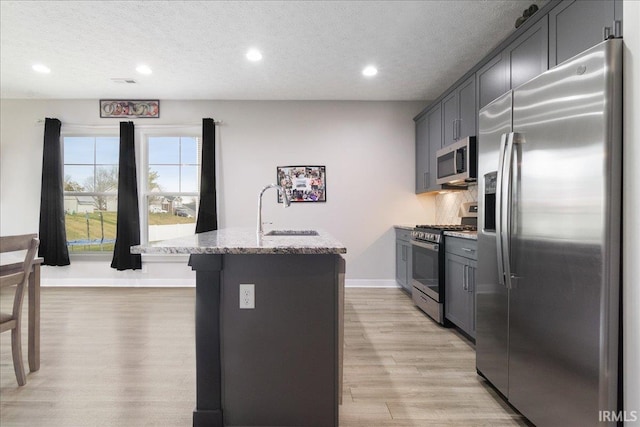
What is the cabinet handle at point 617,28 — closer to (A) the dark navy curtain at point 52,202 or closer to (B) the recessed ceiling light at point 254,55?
(B) the recessed ceiling light at point 254,55

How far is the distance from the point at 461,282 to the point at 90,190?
531 centimetres

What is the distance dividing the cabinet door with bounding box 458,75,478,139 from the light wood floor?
6.53ft

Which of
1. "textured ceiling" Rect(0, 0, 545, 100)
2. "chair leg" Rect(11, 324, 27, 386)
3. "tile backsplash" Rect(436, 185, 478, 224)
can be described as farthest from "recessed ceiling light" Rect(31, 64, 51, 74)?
"tile backsplash" Rect(436, 185, 478, 224)

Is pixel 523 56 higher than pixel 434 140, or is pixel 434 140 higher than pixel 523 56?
pixel 523 56

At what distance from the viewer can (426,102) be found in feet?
17.1

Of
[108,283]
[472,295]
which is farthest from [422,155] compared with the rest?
[108,283]

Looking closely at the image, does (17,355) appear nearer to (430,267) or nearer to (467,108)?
(430,267)

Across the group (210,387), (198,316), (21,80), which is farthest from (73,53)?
(210,387)

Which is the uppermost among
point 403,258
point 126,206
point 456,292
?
point 126,206

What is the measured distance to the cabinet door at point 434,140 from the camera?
4.25 metres

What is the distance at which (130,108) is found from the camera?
509 cm

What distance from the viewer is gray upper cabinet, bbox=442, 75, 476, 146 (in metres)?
3.41

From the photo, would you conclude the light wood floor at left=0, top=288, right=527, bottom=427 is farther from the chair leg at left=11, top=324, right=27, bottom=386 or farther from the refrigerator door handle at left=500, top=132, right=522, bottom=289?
the refrigerator door handle at left=500, top=132, right=522, bottom=289

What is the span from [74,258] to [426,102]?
574 centimetres
